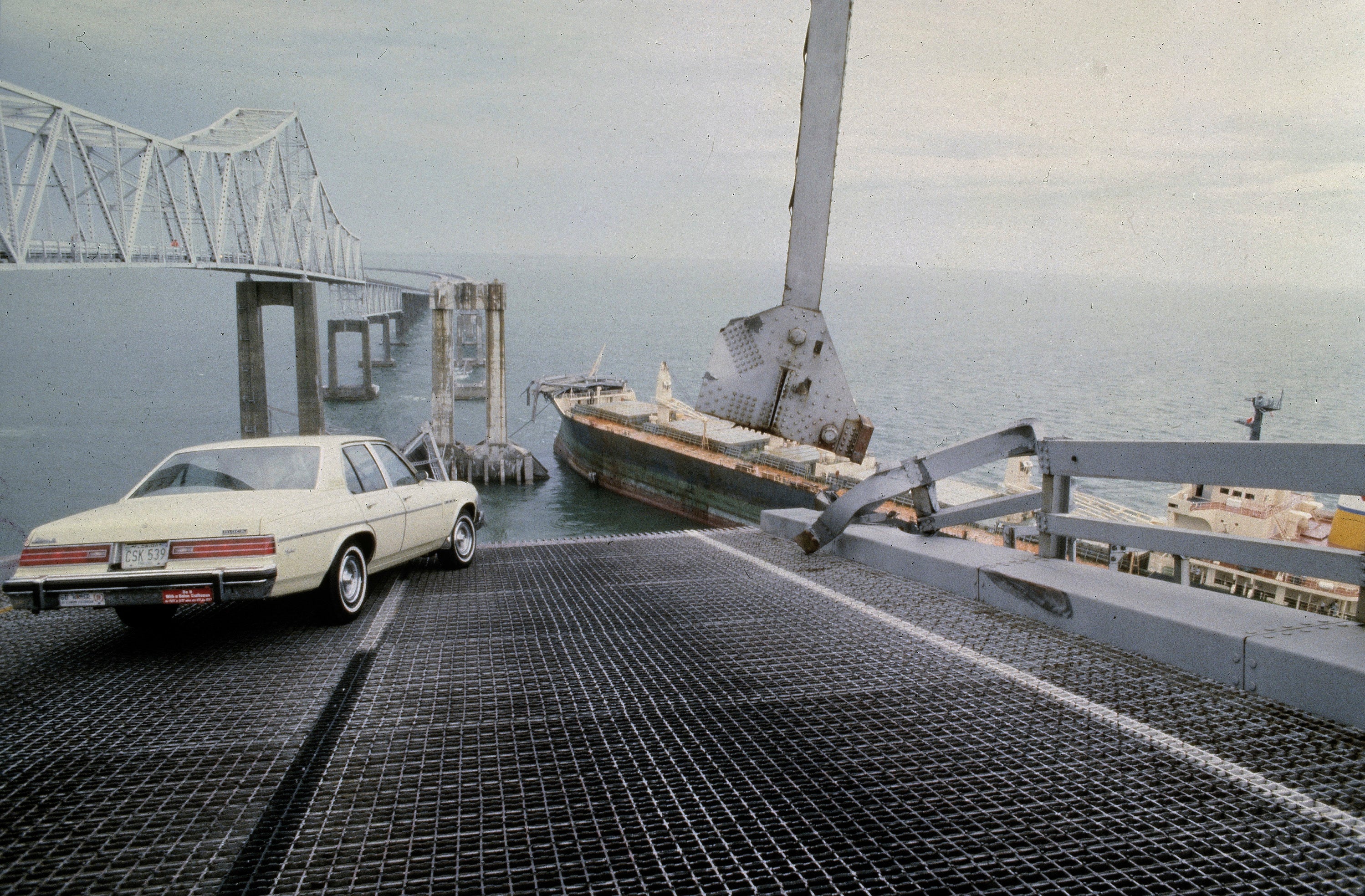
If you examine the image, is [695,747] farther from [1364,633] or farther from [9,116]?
[9,116]

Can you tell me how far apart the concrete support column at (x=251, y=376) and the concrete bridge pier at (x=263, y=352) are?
0.03m

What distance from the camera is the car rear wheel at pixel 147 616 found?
5.27 meters

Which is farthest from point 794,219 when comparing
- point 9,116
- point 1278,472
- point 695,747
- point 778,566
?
point 9,116

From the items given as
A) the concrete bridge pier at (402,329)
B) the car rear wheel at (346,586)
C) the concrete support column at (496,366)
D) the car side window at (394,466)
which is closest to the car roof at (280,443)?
the car side window at (394,466)

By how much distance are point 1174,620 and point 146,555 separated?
5652mm

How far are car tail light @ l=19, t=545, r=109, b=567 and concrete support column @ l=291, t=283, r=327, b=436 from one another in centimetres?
4917

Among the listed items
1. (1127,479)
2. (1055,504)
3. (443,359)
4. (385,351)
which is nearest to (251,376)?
(443,359)

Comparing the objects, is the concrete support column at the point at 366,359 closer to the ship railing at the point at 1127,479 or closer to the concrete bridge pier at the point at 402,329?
the concrete bridge pier at the point at 402,329

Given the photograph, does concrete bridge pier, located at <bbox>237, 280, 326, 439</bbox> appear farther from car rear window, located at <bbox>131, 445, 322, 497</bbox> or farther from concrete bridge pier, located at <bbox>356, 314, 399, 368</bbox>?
car rear window, located at <bbox>131, 445, 322, 497</bbox>

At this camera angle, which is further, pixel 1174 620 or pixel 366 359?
pixel 366 359

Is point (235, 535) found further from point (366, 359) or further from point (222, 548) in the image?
point (366, 359)

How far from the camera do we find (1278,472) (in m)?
3.84

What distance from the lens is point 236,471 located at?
5535mm

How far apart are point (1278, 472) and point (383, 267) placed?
108 m
